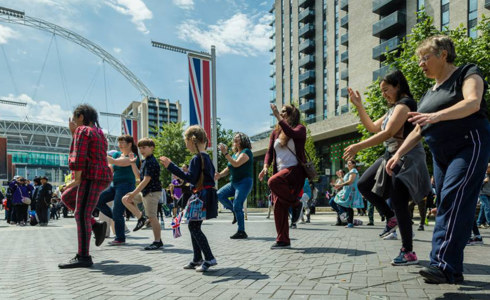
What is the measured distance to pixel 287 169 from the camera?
217 inches

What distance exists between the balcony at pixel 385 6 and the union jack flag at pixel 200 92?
2683 centimetres

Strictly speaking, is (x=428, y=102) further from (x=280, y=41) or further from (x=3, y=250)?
(x=280, y=41)

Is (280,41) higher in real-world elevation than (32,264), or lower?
higher

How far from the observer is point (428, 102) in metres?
3.41

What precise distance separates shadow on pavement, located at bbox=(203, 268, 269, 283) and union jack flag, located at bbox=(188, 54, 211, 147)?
10.5 meters

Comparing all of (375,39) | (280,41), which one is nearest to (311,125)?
(375,39)

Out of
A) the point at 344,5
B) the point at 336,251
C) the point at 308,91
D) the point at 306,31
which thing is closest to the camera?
the point at 336,251

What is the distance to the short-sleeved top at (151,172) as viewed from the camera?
20.1ft

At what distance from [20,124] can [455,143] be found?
5450 inches

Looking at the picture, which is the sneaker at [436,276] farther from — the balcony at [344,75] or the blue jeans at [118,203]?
the balcony at [344,75]

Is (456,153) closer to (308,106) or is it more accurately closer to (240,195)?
(240,195)

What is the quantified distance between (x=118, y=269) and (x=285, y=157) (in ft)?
8.50

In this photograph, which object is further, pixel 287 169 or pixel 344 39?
pixel 344 39

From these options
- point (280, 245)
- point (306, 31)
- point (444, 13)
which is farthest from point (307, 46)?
point (280, 245)
